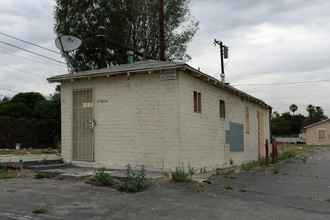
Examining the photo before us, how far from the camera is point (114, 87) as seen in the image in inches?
454

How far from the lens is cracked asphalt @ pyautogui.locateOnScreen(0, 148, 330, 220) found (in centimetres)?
584

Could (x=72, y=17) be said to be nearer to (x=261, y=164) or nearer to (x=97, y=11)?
(x=97, y=11)

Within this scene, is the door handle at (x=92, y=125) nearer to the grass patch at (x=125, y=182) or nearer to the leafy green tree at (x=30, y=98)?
the grass patch at (x=125, y=182)

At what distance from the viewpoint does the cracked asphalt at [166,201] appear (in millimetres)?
5840

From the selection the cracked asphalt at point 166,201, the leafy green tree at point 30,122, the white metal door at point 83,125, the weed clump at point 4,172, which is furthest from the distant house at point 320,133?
the weed clump at point 4,172

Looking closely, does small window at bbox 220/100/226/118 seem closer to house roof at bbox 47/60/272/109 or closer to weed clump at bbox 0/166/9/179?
house roof at bbox 47/60/272/109

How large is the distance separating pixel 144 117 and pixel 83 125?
8.62ft

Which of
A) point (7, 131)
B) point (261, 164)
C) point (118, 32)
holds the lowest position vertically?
point (261, 164)

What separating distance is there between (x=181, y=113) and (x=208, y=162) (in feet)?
9.33

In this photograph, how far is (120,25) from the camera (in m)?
28.2

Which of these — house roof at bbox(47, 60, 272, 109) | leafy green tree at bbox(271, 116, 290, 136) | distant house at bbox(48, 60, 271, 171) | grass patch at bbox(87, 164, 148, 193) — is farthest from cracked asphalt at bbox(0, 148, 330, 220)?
leafy green tree at bbox(271, 116, 290, 136)

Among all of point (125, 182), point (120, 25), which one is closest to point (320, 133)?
point (120, 25)

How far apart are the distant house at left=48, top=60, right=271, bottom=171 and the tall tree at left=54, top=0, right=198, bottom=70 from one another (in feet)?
49.7

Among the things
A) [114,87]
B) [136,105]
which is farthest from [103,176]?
[114,87]
